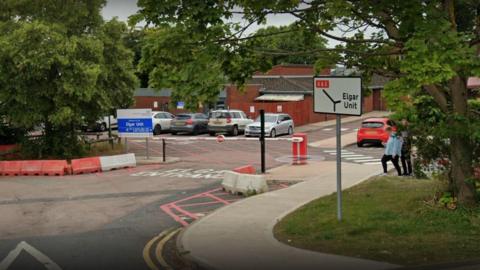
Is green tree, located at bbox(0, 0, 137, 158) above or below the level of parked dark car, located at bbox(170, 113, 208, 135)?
above

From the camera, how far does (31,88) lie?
22328 mm

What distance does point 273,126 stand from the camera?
3791 centimetres

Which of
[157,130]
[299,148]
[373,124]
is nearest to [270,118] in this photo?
[157,130]

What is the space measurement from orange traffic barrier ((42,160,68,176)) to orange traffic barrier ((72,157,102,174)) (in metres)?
0.31

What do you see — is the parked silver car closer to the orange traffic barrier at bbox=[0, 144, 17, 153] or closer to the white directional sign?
the orange traffic barrier at bbox=[0, 144, 17, 153]

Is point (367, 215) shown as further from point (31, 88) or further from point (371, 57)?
point (31, 88)

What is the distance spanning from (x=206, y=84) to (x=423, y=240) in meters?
4.17

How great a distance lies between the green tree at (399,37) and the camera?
8.23 m

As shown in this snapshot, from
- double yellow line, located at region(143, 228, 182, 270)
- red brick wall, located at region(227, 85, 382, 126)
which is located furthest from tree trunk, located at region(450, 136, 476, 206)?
red brick wall, located at region(227, 85, 382, 126)

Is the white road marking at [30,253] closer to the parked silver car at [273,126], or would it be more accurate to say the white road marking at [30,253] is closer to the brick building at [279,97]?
the parked silver car at [273,126]

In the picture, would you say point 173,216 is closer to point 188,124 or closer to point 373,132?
point 373,132

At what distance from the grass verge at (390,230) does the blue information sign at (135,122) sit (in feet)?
45.8

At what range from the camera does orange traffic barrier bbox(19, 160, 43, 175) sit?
21.5 metres

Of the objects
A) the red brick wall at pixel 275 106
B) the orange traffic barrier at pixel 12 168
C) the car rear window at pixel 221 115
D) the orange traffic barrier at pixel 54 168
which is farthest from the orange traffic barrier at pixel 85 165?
the red brick wall at pixel 275 106
